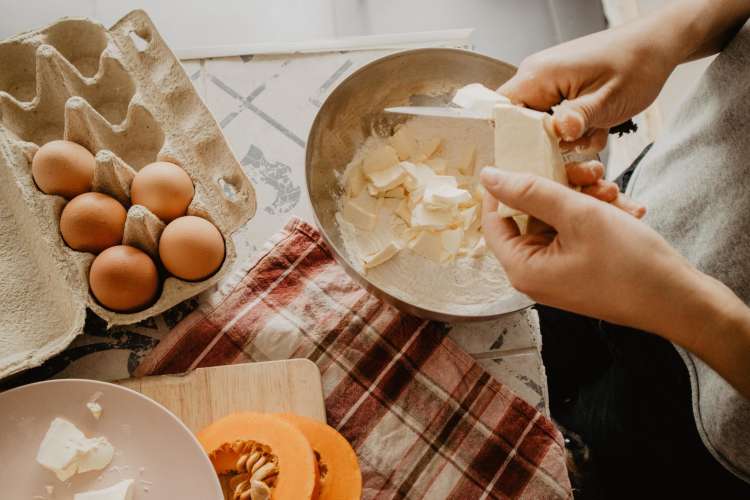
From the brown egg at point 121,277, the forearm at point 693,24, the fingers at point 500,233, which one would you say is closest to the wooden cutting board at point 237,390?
the brown egg at point 121,277

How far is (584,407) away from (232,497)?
2.07ft

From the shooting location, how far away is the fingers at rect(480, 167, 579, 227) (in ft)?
2.03

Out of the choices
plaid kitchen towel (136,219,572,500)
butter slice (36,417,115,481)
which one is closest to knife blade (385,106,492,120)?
plaid kitchen towel (136,219,572,500)

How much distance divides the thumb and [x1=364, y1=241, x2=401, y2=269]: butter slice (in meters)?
0.30

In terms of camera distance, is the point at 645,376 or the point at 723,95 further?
the point at 645,376

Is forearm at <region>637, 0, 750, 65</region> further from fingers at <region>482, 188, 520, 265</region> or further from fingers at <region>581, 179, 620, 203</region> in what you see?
fingers at <region>482, 188, 520, 265</region>

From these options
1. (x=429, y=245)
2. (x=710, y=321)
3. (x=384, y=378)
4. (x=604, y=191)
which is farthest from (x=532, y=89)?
(x=384, y=378)

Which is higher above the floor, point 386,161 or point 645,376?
point 386,161

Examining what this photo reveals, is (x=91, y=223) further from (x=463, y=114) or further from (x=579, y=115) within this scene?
(x=579, y=115)

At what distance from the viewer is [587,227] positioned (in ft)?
2.02

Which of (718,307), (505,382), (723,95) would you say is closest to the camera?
(718,307)

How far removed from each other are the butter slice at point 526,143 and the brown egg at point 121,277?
0.51 m

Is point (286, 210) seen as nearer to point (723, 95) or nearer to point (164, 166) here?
point (164, 166)

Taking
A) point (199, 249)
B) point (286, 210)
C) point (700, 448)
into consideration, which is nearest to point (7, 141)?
point (199, 249)
